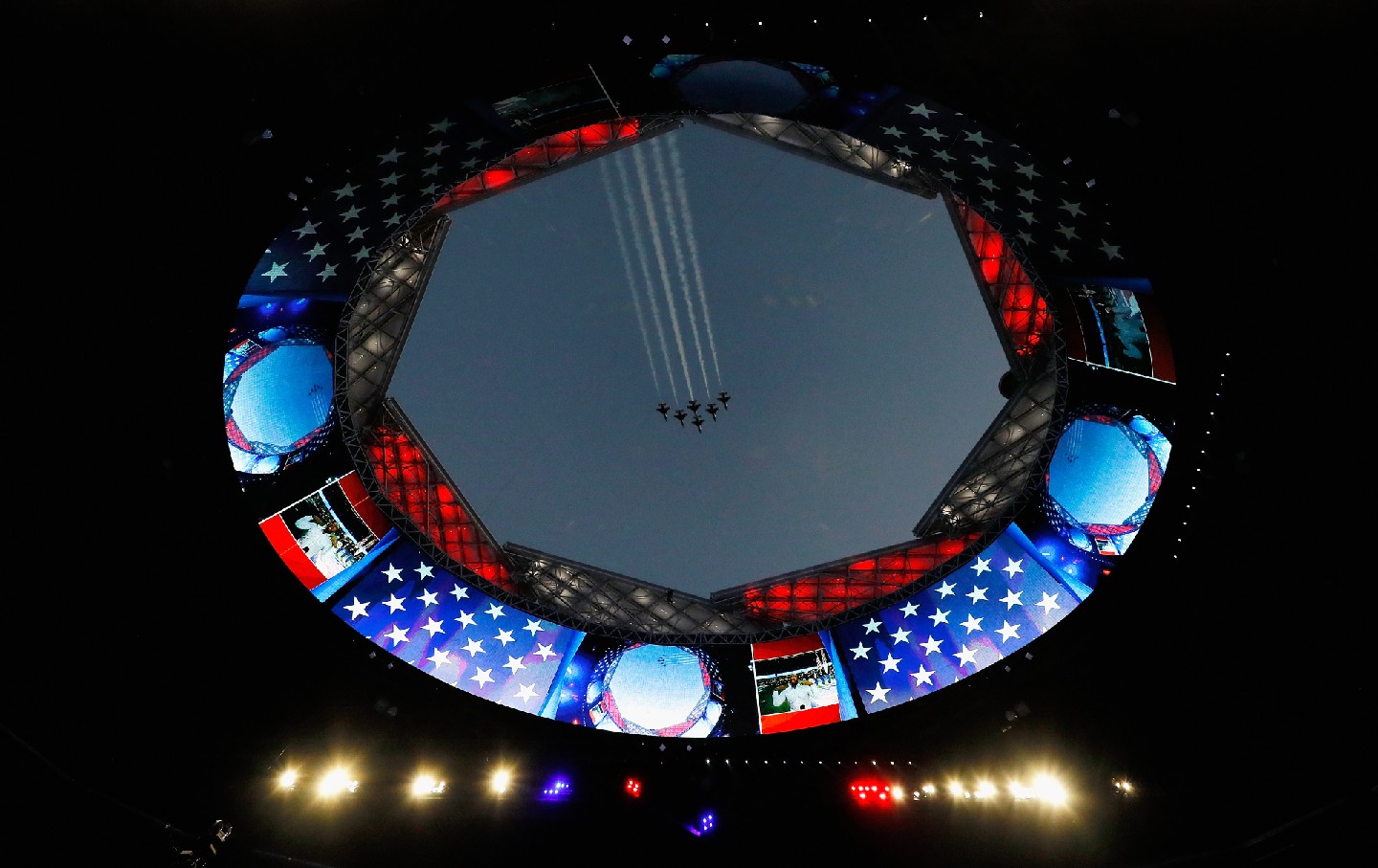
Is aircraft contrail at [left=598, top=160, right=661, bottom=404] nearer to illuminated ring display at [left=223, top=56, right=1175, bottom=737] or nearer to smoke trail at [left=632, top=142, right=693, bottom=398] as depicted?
smoke trail at [left=632, top=142, right=693, bottom=398]

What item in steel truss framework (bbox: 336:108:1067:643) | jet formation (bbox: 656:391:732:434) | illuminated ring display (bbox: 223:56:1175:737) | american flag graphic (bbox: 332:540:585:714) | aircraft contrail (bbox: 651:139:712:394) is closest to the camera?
illuminated ring display (bbox: 223:56:1175:737)

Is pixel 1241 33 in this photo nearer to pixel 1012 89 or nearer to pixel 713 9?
pixel 1012 89

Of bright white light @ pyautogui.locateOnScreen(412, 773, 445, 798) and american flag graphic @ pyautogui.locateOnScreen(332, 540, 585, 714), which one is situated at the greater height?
american flag graphic @ pyautogui.locateOnScreen(332, 540, 585, 714)

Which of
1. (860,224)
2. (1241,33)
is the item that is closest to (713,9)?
(1241,33)

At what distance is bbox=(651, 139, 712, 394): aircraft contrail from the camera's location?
25.9m

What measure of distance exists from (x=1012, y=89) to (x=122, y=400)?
1836cm

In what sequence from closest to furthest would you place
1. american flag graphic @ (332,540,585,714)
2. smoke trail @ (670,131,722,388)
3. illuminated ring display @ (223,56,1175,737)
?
illuminated ring display @ (223,56,1175,737) → american flag graphic @ (332,540,585,714) → smoke trail @ (670,131,722,388)

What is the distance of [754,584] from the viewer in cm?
2419

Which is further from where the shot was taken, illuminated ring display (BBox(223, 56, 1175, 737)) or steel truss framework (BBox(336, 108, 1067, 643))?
steel truss framework (BBox(336, 108, 1067, 643))

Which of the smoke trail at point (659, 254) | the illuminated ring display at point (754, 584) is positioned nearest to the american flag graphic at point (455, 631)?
the illuminated ring display at point (754, 584)

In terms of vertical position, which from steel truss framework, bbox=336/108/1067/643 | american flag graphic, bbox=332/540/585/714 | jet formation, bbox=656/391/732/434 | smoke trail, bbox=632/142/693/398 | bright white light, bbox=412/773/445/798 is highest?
smoke trail, bbox=632/142/693/398

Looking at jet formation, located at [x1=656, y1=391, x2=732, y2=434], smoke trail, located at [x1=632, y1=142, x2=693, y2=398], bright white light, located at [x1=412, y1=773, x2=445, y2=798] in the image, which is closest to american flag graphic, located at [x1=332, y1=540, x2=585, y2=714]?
bright white light, located at [x1=412, y1=773, x2=445, y2=798]

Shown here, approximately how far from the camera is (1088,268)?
57.1 feet

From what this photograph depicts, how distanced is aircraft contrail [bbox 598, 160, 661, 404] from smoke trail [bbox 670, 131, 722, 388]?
2.34m
